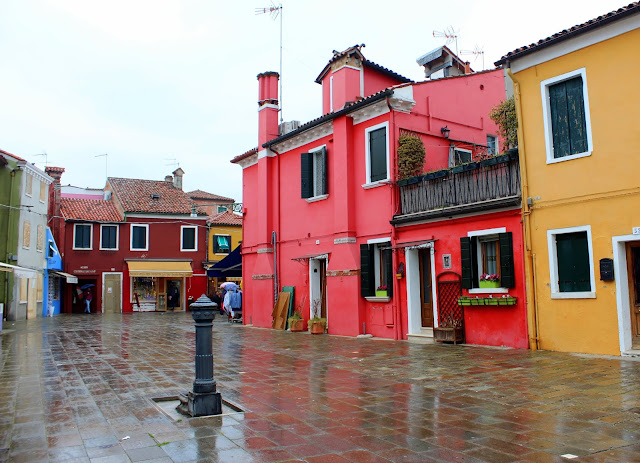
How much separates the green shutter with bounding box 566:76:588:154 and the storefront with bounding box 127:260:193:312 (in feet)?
90.0

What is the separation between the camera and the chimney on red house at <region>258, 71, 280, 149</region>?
1967cm

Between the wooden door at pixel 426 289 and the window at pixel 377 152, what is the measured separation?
7.61ft

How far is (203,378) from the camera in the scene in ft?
19.8

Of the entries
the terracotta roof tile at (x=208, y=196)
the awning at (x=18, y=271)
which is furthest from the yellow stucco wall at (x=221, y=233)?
the awning at (x=18, y=271)

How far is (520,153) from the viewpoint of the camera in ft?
37.2

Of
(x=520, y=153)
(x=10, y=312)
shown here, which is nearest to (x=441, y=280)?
(x=520, y=153)

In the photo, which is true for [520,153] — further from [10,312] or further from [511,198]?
[10,312]

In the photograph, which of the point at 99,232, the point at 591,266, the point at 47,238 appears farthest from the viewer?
the point at 99,232

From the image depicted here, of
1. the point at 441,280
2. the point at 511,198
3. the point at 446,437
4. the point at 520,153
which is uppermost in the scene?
the point at 520,153

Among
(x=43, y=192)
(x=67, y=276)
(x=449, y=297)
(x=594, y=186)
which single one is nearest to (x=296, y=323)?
(x=449, y=297)

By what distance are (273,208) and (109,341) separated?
23.9 ft

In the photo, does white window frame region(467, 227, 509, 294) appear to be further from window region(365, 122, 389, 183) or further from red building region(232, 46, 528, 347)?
window region(365, 122, 389, 183)

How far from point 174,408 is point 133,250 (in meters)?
29.4

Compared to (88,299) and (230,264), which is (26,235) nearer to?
(88,299)
